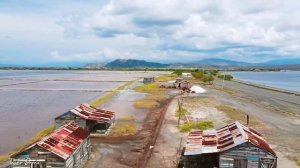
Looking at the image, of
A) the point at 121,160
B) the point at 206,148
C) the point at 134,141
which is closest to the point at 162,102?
the point at 134,141

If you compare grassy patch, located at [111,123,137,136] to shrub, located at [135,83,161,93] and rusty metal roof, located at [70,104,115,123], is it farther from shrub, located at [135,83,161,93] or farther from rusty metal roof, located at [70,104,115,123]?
shrub, located at [135,83,161,93]

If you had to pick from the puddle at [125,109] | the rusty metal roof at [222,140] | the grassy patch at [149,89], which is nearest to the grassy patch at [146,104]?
the puddle at [125,109]

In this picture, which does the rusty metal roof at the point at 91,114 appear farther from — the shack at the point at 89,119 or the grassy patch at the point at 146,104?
the grassy patch at the point at 146,104

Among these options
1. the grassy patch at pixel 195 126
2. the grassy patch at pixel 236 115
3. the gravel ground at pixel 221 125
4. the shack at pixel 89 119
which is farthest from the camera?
the grassy patch at pixel 236 115

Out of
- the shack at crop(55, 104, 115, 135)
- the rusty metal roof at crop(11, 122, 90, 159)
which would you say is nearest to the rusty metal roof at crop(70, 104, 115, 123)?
the shack at crop(55, 104, 115, 135)

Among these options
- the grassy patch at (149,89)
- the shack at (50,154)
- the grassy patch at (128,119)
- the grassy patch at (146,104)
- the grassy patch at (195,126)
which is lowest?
the grassy patch at (149,89)

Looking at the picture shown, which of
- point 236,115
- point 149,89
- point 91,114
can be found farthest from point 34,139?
point 149,89
